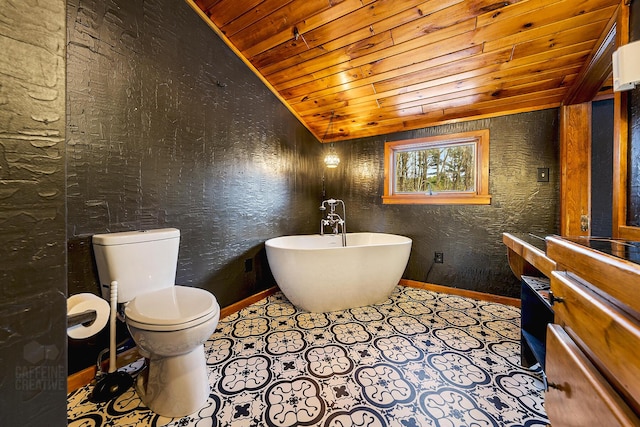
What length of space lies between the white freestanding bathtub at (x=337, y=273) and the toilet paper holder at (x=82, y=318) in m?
1.15

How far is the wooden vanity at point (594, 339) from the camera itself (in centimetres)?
43

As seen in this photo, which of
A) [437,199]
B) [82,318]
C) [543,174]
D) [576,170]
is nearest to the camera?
[82,318]

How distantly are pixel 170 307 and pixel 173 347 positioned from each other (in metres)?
0.19

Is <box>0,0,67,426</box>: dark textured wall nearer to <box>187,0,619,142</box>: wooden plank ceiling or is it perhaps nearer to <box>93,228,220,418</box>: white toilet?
<box>93,228,220,418</box>: white toilet

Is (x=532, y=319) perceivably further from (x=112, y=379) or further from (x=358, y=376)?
(x=112, y=379)

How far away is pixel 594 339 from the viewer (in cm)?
53

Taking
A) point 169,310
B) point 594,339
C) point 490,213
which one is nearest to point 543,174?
point 490,213

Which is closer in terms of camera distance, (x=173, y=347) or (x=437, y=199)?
(x=173, y=347)

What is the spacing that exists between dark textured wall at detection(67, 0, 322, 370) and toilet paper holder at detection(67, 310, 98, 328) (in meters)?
0.30

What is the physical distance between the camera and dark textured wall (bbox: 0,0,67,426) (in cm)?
42

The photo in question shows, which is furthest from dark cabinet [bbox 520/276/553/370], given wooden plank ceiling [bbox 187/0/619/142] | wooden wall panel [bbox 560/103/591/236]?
wooden plank ceiling [bbox 187/0/619/142]

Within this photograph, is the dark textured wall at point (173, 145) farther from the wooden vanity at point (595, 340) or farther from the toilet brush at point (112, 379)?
the wooden vanity at point (595, 340)

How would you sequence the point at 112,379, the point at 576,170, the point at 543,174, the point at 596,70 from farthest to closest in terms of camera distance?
the point at 543,174
the point at 576,170
the point at 596,70
the point at 112,379

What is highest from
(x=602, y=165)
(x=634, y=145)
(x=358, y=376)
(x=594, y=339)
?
(x=602, y=165)
